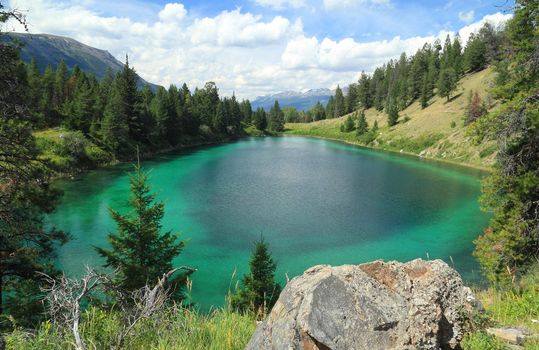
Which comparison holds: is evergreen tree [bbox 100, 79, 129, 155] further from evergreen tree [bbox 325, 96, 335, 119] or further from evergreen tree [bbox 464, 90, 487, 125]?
evergreen tree [bbox 325, 96, 335, 119]

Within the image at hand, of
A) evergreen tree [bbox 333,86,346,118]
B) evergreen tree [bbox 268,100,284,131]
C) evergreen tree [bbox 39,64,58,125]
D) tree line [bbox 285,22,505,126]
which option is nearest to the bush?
evergreen tree [bbox 39,64,58,125]

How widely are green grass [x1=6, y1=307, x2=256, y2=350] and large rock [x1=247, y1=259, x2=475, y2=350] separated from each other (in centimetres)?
60

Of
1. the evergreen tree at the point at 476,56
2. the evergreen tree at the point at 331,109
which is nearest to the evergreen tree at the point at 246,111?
the evergreen tree at the point at 331,109

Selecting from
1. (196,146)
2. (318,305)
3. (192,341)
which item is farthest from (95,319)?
(196,146)

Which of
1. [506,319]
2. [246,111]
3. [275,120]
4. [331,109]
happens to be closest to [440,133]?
[506,319]

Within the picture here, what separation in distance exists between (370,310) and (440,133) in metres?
90.7

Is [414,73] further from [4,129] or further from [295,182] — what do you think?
[4,129]

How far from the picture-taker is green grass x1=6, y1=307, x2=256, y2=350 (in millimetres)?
4484

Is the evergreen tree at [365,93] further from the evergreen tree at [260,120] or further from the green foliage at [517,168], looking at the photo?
the green foliage at [517,168]

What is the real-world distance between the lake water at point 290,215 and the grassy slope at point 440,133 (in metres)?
8.97

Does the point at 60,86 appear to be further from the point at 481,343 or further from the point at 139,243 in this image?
the point at 481,343

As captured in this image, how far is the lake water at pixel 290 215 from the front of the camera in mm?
26031

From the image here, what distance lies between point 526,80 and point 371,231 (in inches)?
781

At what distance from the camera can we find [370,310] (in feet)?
13.1
